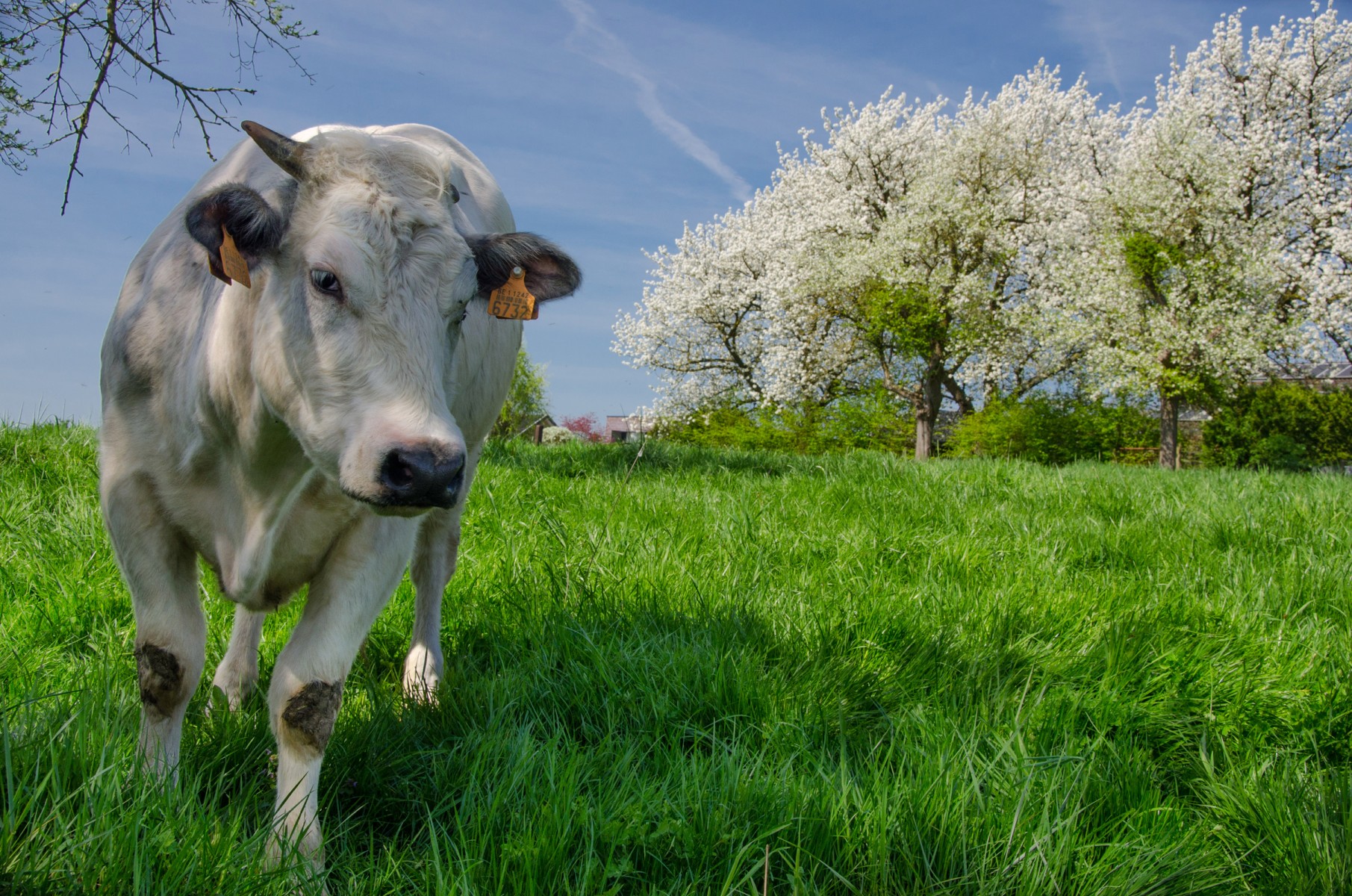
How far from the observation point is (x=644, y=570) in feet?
14.1

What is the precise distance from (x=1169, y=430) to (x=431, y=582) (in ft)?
89.1

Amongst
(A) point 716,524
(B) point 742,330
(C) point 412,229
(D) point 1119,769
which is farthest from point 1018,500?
(B) point 742,330

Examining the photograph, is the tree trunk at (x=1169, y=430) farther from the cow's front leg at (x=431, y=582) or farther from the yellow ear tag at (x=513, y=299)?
the yellow ear tag at (x=513, y=299)

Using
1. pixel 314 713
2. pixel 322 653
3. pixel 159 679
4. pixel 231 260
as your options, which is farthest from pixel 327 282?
pixel 159 679

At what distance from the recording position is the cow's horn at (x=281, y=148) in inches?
98.7

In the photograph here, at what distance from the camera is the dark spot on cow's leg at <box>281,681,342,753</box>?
2486 mm

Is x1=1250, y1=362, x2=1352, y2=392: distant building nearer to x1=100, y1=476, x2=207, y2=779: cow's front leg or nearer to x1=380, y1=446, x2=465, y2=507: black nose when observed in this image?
x1=380, y1=446, x2=465, y2=507: black nose

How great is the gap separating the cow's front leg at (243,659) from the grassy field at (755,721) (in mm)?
162

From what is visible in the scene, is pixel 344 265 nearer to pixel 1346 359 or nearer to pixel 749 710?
pixel 749 710

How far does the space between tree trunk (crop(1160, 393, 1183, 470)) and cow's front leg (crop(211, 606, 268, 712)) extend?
27123 millimetres

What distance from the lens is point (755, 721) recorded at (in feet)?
9.24

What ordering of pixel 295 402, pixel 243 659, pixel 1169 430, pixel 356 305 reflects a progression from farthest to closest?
pixel 1169 430, pixel 243 659, pixel 295 402, pixel 356 305

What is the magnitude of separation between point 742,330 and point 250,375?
3569 centimetres

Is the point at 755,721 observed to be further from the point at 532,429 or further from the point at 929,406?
the point at 929,406
